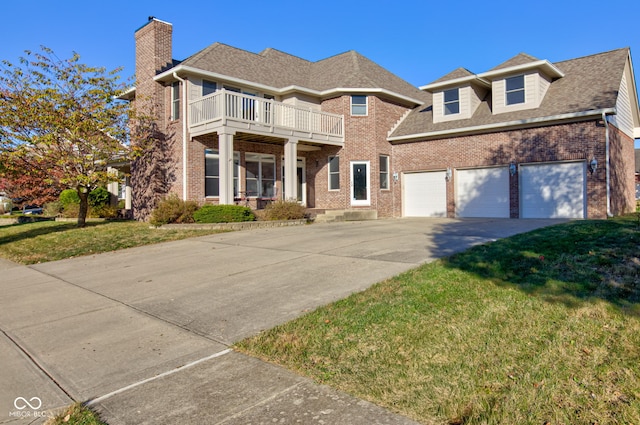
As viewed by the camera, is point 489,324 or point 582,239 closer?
point 489,324

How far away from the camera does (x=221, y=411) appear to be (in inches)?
123

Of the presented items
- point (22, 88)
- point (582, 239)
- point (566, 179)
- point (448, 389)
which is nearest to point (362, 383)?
point (448, 389)

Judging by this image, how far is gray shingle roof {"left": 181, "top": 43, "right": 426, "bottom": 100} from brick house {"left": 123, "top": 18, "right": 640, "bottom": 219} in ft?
0.30

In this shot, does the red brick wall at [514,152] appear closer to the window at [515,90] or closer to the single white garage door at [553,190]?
the single white garage door at [553,190]

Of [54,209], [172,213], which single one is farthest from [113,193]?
[172,213]

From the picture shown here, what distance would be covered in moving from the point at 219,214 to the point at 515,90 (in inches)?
499

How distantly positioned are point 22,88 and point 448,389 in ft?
58.2

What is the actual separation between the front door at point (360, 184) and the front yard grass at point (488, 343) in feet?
43.5

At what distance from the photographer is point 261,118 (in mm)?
16828

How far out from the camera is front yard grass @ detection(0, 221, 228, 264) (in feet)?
37.1

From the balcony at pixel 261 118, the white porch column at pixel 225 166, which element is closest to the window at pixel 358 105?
the balcony at pixel 261 118

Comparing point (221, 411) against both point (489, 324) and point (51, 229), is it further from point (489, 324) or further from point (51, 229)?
point (51, 229)

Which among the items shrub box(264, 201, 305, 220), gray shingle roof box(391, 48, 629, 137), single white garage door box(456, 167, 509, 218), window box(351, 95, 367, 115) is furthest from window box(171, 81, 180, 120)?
single white garage door box(456, 167, 509, 218)

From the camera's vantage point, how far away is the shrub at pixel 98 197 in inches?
846
